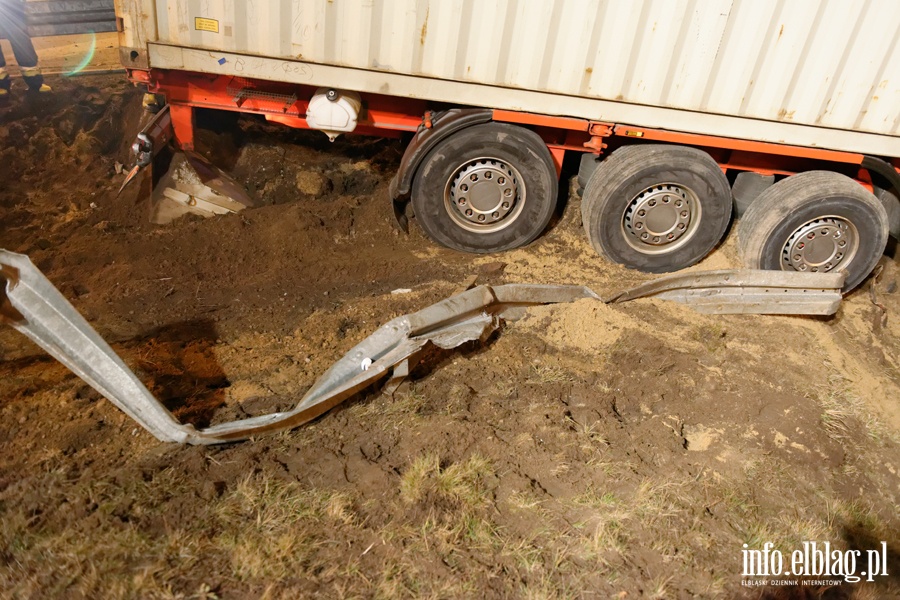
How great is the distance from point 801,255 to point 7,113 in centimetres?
898

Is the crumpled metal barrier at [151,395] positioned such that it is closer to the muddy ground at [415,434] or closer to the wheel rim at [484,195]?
the muddy ground at [415,434]

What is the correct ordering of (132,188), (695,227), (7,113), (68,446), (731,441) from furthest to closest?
(7,113)
(132,188)
(695,227)
(731,441)
(68,446)

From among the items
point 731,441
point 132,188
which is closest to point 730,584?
point 731,441

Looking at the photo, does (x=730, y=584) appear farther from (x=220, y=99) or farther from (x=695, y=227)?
(x=220, y=99)

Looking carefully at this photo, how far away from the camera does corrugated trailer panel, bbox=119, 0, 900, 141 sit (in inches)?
186

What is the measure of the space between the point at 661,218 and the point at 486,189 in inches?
65.8

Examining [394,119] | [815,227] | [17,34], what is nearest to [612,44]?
[394,119]

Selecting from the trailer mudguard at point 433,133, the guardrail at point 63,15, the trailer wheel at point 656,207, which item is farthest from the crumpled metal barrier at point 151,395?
the guardrail at point 63,15

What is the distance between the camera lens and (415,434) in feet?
11.6

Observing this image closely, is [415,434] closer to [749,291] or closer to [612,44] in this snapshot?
[749,291]

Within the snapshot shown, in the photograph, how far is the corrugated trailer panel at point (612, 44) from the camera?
473 centimetres

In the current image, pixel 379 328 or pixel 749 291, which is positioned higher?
pixel 379 328

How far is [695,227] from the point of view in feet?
18.2

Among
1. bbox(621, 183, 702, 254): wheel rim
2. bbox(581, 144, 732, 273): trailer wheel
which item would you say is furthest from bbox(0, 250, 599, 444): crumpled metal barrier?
bbox(621, 183, 702, 254): wheel rim
